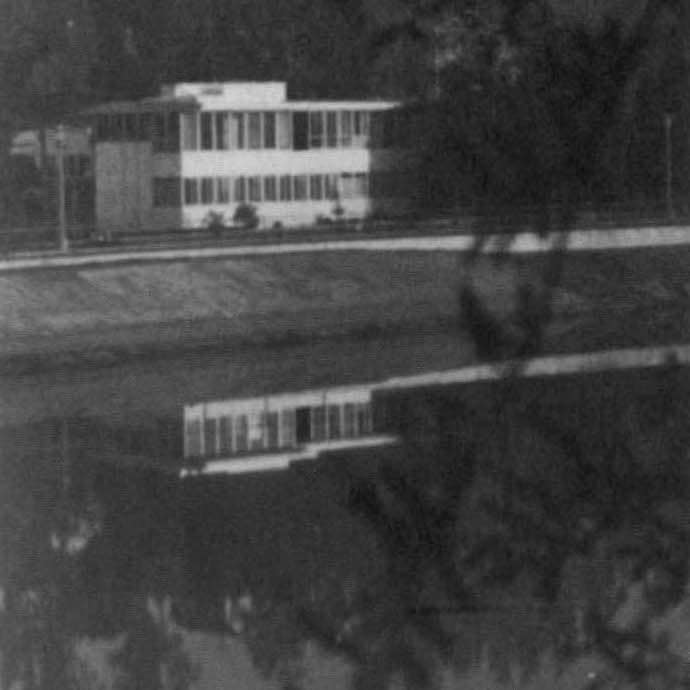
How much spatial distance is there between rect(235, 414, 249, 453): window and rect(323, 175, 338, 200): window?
0.69 feet

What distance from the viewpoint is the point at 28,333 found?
117 cm

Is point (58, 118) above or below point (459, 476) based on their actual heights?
above

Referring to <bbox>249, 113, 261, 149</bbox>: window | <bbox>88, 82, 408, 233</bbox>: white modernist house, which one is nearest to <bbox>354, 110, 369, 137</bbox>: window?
<bbox>88, 82, 408, 233</bbox>: white modernist house

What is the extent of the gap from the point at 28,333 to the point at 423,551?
1.35 ft

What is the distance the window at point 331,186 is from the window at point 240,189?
0.26ft

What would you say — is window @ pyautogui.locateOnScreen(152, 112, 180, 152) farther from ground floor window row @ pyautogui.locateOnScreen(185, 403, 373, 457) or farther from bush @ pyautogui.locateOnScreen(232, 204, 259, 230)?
ground floor window row @ pyautogui.locateOnScreen(185, 403, 373, 457)

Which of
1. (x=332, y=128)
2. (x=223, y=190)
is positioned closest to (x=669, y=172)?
(x=332, y=128)

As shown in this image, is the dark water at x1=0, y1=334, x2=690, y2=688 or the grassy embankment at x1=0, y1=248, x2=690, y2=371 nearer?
the grassy embankment at x1=0, y1=248, x2=690, y2=371

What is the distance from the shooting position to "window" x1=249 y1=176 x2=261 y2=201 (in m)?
1.18

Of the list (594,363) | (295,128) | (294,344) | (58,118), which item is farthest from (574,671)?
(58,118)

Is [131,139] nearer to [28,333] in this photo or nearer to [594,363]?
[28,333]

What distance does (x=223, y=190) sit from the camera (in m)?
1.18

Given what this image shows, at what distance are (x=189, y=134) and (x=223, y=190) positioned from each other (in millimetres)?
60

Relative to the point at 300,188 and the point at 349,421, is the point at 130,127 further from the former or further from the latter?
the point at 349,421
